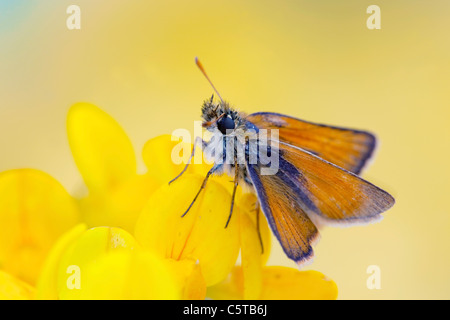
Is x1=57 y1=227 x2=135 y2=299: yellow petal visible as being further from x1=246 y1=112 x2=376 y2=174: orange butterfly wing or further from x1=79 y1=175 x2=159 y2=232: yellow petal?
x1=246 y1=112 x2=376 y2=174: orange butterfly wing

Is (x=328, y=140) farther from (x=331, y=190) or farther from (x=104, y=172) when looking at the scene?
(x=104, y=172)

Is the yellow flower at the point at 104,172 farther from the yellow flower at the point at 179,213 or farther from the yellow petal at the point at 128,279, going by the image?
the yellow petal at the point at 128,279

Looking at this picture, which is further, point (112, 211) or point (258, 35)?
point (258, 35)

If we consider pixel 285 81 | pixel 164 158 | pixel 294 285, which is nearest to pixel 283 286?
pixel 294 285

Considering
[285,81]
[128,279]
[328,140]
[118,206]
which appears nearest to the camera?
[128,279]

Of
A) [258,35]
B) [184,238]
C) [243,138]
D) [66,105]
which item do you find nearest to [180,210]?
[184,238]

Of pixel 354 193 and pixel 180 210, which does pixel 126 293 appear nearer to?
pixel 180 210

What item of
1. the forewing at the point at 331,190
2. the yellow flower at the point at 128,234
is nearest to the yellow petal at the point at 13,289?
the yellow flower at the point at 128,234

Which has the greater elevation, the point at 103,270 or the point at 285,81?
the point at 285,81
